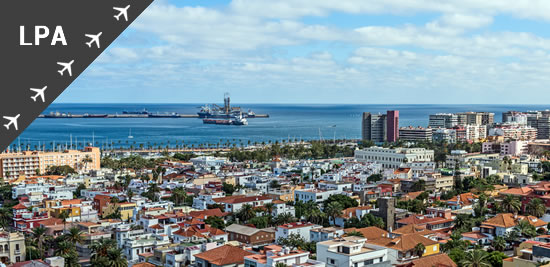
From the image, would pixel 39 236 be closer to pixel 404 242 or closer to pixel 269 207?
pixel 269 207

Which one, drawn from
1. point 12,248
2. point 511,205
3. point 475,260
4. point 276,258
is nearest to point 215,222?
point 12,248

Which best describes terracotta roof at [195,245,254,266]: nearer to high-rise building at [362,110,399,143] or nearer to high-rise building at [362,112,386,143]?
high-rise building at [362,110,399,143]

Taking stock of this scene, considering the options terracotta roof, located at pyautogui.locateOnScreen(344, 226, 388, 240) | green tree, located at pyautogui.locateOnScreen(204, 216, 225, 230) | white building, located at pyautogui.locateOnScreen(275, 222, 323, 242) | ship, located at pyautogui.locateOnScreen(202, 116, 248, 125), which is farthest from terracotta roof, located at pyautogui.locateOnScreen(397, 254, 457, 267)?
ship, located at pyautogui.locateOnScreen(202, 116, 248, 125)

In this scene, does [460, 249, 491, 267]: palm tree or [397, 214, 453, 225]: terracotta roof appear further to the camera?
[397, 214, 453, 225]: terracotta roof

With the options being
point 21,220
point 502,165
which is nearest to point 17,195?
point 21,220

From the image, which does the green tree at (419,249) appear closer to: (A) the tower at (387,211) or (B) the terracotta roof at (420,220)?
(B) the terracotta roof at (420,220)

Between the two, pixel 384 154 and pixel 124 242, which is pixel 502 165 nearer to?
pixel 384 154
